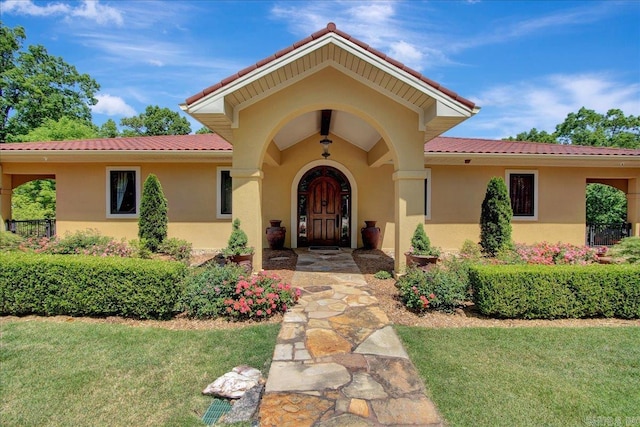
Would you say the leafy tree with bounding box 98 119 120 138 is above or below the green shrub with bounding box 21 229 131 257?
above

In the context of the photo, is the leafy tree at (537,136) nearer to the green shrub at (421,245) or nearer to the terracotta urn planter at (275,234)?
the terracotta urn planter at (275,234)

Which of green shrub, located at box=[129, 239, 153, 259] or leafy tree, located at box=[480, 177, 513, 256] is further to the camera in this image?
leafy tree, located at box=[480, 177, 513, 256]

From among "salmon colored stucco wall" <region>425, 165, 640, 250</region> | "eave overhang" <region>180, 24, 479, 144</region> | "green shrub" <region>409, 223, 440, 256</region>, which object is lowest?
"green shrub" <region>409, 223, 440, 256</region>

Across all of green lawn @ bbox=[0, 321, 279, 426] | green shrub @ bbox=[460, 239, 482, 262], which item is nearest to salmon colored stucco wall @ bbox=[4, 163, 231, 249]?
green lawn @ bbox=[0, 321, 279, 426]

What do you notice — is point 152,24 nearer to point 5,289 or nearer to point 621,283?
point 5,289

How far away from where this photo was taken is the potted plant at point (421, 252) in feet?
19.4

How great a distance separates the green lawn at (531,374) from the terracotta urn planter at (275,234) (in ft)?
20.6

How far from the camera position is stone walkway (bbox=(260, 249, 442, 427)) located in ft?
8.54

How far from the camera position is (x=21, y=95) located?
81.7ft

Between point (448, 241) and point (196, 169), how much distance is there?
8439 millimetres

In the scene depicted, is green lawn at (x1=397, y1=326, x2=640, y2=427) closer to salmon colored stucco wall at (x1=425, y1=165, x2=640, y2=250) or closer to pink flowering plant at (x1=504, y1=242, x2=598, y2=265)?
pink flowering plant at (x1=504, y1=242, x2=598, y2=265)

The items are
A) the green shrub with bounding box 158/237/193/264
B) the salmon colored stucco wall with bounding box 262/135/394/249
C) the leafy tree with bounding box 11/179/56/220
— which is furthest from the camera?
the leafy tree with bounding box 11/179/56/220

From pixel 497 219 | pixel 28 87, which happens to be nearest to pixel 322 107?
pixel 497 219

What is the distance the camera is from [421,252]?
19.7 feet
